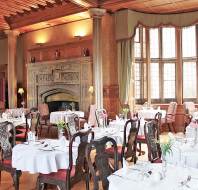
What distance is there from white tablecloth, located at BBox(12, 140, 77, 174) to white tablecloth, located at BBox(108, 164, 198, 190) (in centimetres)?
128

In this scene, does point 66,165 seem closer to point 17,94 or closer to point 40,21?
point 40,21

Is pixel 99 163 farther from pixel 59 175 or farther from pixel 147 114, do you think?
pixel 147 114

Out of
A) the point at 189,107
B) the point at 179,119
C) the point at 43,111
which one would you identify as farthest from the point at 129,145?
the point at 43,111

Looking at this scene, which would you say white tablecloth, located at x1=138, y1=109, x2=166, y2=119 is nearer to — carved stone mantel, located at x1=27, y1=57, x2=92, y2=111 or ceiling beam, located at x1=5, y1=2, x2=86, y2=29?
carved stone mantel, located at x1=27, y1=57, x2=92, y2=111

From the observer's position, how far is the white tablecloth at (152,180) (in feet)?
7.38

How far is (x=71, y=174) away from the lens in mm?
3541

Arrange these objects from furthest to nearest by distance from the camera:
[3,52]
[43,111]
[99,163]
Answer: [3,52] → [43,111] → [99,163]

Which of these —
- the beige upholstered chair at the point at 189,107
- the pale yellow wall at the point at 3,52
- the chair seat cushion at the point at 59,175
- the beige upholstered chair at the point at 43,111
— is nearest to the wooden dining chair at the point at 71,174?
the chair seat cushion at the point at 59,175

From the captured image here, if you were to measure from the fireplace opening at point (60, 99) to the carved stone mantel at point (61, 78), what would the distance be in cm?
15

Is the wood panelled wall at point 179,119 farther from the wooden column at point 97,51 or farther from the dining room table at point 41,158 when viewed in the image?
the dining room table at point 41,158

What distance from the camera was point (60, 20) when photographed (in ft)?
34.1

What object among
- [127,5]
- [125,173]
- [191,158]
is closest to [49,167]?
[125,173]

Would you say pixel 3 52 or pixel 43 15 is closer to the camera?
pixel 43 15

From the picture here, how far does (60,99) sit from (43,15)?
317 centimetres
